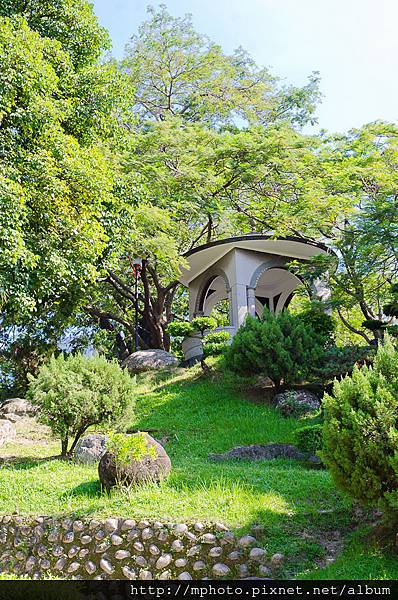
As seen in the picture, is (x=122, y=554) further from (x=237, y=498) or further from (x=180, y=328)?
(x=180, y=328)

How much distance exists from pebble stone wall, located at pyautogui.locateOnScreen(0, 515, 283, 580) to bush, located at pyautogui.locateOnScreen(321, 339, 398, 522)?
81 centimetres

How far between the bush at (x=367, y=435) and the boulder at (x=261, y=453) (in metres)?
3.12

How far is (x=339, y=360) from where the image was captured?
9.68 m

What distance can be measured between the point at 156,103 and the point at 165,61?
52.3 inches

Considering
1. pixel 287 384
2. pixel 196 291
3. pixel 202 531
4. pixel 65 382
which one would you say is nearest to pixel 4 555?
pixel 202 531

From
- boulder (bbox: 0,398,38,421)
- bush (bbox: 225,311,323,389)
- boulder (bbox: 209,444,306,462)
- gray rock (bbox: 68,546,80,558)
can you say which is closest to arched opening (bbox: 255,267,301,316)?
bush (bbox: 225,311,323,389)

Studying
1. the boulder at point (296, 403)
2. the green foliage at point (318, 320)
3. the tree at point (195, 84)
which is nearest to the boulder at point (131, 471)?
the boulder at point (296, 403)

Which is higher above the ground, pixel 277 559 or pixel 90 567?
pixel 277 559

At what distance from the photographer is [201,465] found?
21.3ft

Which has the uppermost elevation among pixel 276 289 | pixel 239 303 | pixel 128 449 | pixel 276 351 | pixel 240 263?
pixel 240 263

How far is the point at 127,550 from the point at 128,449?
105 cm

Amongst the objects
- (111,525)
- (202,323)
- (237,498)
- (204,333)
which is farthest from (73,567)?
(204,333)

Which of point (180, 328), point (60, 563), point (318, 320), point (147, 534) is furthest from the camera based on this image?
point (180, 328)

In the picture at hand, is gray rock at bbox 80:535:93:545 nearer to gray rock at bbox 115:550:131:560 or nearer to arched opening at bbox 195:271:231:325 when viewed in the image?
gray rock at bbox 115:550:131:560
